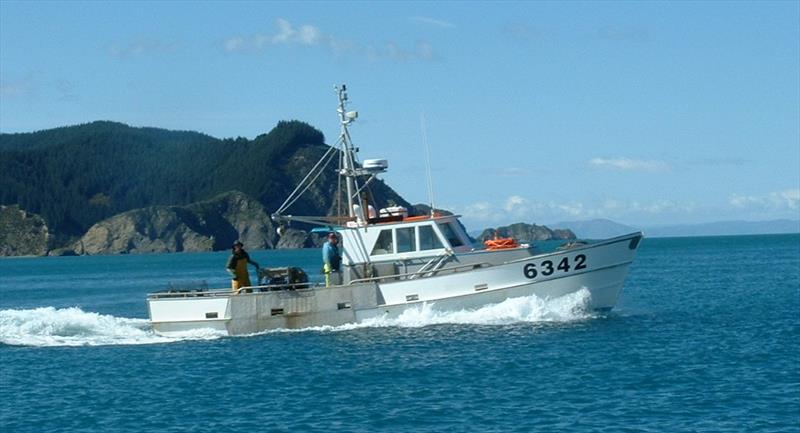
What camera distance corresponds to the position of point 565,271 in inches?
1388

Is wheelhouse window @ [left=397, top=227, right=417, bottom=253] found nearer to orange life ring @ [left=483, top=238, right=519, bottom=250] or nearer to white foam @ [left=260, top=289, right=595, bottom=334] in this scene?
white foam @ [left=260, top=289, right=595, bottom=334]

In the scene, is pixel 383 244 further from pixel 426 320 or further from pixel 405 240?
pixel 426 320

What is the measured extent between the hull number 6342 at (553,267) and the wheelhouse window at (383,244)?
14.6 ft

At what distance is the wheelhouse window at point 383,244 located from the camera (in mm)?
36531

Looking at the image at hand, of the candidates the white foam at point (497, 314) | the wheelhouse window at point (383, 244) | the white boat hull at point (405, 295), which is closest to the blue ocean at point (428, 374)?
the white foam at point (497, 314)

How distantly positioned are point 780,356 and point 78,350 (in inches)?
791

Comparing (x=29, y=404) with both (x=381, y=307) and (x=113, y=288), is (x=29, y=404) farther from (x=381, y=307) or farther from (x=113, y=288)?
(x=113, y=288)

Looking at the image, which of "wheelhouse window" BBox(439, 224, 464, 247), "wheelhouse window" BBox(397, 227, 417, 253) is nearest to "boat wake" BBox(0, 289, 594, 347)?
"wheelhouse window" BBox(397, 227, 417, 253)

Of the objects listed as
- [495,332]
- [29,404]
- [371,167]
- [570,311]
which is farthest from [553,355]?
[29,404]

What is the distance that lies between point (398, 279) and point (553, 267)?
475 cm

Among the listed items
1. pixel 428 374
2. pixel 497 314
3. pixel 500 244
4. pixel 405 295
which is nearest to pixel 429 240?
pixel 405 295

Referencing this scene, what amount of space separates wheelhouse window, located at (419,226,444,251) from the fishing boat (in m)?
0.03

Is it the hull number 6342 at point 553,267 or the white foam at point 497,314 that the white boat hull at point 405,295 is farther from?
the white foam at point 497,314

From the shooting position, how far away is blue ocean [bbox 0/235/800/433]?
75.6 ft
